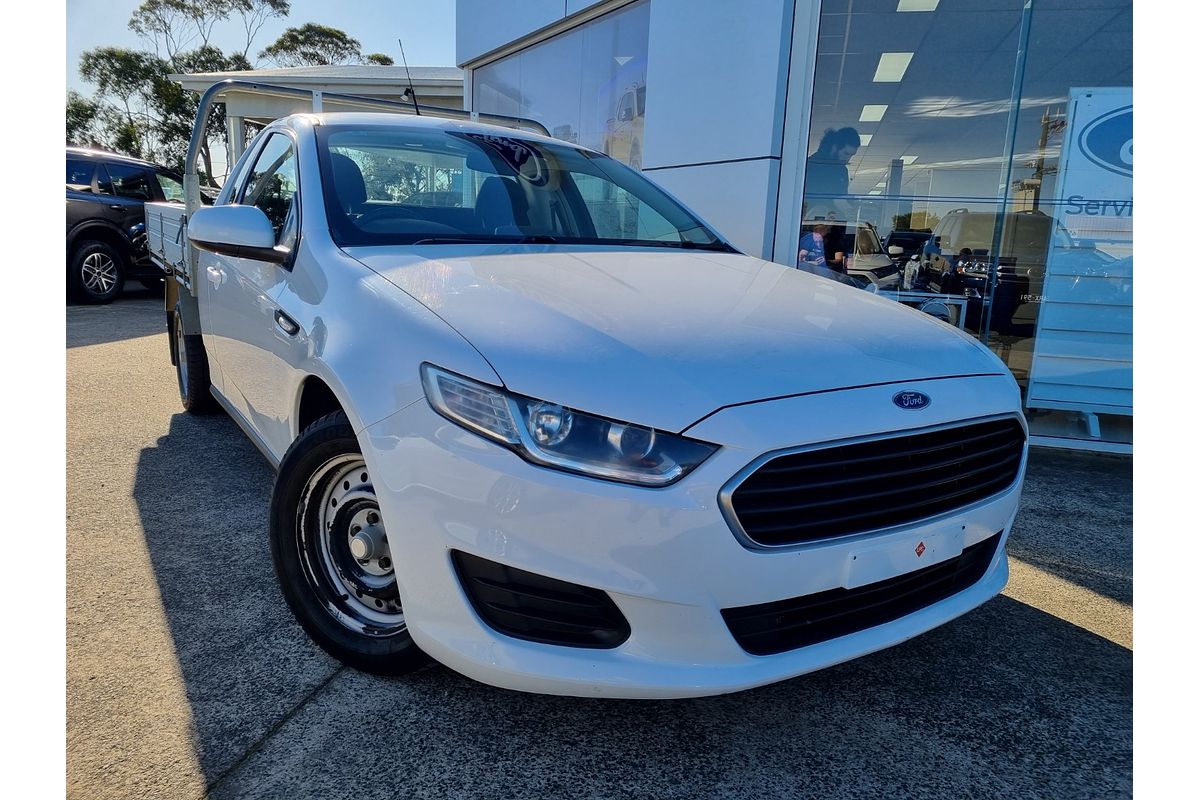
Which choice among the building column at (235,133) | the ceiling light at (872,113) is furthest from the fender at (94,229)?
the ceiling light at (872,113)

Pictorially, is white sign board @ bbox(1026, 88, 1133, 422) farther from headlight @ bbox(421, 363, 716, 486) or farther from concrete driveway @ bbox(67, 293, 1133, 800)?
headlight @ bbox(421, 363, 716, 486)

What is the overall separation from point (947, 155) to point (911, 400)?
4793 millimetres

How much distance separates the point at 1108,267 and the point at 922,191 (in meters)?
1.34

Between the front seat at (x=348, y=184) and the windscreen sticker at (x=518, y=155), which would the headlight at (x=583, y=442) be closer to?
the front seat at (x=348, y=184)

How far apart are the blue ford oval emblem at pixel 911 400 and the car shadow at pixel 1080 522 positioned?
177 cm

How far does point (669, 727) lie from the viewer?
2006mm

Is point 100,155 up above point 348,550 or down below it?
above

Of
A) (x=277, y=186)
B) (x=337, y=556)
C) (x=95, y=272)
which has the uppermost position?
(x=277, y=186)

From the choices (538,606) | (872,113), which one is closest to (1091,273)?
(872,113)

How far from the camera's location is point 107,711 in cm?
199

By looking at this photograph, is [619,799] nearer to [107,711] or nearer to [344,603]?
[344,603]

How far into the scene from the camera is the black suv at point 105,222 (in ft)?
31.8

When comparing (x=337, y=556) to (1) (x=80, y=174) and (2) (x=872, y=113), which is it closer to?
(2) (x=872, y=113)

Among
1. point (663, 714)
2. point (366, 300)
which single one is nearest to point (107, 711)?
point (366, 300)
